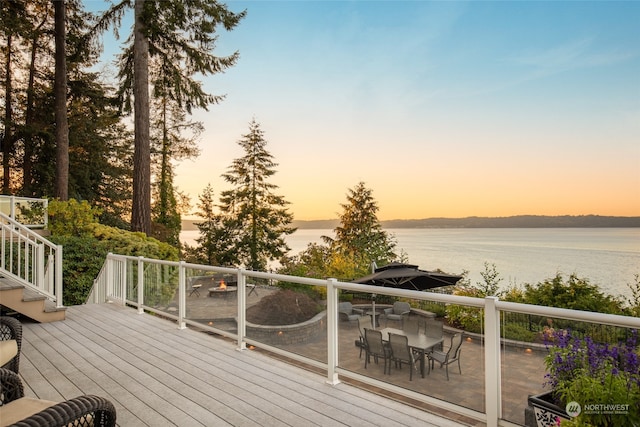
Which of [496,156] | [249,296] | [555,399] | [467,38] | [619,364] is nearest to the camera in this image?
[619,364]

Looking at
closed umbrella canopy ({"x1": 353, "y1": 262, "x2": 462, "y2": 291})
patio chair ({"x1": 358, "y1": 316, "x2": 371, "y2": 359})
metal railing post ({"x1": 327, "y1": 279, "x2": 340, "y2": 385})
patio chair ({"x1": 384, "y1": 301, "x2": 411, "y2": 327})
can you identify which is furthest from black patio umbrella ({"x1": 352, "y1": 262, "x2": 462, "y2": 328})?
patio chair ({"x1": 384, "y1": 301, "x2": 411, "y2": 327})

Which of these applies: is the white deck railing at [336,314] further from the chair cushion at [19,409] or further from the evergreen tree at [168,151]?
the evergreen tree at [168,151]

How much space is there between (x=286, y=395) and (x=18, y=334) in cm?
240

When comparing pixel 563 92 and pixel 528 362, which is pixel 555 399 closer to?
pixel 528 362

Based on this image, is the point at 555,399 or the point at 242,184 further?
the point at 242,184

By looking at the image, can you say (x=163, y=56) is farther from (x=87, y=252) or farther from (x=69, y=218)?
(x=87, y=252)

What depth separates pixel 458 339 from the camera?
3.00 meters

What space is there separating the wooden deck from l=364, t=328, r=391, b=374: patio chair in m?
0.35

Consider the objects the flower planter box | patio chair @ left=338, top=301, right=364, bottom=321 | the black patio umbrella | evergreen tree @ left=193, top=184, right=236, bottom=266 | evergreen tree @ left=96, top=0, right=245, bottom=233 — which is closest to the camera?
the flower planter box

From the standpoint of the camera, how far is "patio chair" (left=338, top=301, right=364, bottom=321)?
12.3 feet

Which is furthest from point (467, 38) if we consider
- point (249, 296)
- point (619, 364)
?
point (619, 364)

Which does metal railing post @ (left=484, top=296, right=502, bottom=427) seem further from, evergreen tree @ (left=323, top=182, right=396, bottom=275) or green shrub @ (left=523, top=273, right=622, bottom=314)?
evergreen tree @ (left=323, top=182, right=396, bottom=275)

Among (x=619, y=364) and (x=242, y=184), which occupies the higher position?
(x=242, y=184)

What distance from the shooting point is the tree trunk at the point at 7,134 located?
52.6ft
